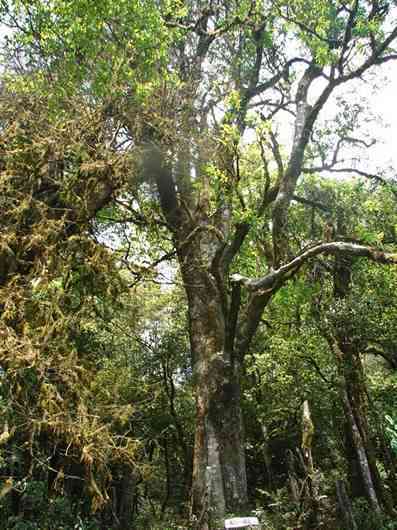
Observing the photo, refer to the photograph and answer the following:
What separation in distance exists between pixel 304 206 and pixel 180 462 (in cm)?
908

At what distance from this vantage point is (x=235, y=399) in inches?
317

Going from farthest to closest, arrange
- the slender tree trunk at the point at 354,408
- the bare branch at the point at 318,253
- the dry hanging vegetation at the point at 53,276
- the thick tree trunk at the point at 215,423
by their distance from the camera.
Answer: the slender tree trunk at the point at 354,408 < the thick tree trunk at the point at 215,423 < the bare branch at the point at 318,253 < the dry hanging vegetation at the point at 53,276

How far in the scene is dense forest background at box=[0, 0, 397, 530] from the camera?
6.30 meters

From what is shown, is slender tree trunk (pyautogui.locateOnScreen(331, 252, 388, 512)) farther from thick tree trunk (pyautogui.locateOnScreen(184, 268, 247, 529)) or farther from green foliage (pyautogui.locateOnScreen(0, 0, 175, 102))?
green foliage (pyautogui.locateOnScreen(0, 0, 175, 102))

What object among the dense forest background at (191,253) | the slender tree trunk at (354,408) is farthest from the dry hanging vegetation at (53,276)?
the slender tree trunk at (354,408)

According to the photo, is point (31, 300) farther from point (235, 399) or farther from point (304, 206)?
point (304, 206)

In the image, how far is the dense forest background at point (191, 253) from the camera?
630 centimetres

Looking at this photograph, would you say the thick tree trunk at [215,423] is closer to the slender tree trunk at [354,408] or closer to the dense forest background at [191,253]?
the dense forest background at [191,253]

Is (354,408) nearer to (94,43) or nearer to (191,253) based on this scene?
(191,253)

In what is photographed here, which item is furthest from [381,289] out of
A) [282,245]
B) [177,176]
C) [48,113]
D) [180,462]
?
[180,462]

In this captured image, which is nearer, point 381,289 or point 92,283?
point 92,283

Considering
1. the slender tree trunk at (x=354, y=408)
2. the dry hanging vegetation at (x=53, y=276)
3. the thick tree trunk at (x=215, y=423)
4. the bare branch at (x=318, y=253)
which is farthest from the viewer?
the slender tree trunk at (x=354, y=408)

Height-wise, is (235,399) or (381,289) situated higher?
(381,289)

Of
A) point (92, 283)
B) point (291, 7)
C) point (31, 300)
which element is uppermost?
point (291, 7)
